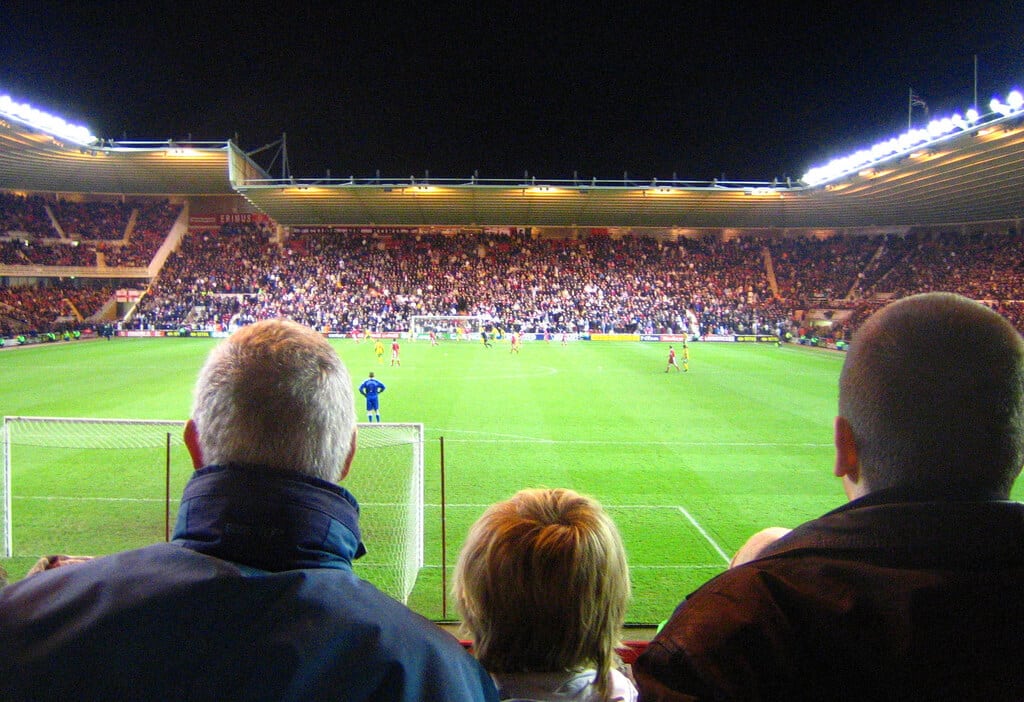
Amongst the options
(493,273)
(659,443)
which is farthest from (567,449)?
(493,273)

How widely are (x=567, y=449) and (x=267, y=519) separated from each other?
12.2m

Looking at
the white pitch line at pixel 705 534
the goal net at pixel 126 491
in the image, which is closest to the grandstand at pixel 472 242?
the goal net at pixel 126 491

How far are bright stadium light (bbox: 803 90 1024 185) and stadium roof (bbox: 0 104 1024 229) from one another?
0.61 metres

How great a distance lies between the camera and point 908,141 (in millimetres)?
36188

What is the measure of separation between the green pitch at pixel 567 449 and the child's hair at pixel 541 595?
492 centimetres

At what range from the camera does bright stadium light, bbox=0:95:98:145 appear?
35594 millimetres

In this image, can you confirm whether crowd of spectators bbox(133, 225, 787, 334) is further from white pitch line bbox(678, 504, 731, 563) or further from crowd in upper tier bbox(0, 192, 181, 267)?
white pitch line bbox(678, 504, 731, 563)

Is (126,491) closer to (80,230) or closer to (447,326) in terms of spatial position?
(447,326)

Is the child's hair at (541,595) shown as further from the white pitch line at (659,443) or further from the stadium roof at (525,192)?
the stadium roof at (525,192)

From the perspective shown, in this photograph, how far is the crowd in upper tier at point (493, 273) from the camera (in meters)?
46.4

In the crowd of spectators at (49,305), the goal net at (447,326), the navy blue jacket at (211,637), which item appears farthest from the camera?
the goal net at (447,326)

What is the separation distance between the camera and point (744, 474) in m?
11.8

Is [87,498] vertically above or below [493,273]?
below

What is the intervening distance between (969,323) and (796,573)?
0.70 metres
